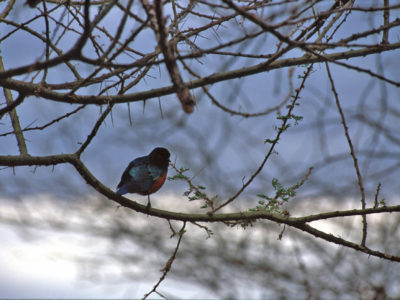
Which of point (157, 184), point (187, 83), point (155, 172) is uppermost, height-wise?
point (155, 172)

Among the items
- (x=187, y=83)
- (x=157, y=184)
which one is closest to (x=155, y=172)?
(x=157, y=184)

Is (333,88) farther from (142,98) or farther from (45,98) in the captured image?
(45,98)

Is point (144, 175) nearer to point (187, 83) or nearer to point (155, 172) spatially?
point (155, 172)

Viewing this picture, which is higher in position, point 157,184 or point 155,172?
point 155,172

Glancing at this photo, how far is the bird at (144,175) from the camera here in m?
4.98

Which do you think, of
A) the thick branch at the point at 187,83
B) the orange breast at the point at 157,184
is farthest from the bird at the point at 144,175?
the thick branch at the point at 187,83

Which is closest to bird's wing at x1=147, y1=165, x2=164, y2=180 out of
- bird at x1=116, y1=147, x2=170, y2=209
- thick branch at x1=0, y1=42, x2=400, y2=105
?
bird at x1=116, y1=147, x2=170, y2=209

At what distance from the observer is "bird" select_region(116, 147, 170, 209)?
498 centimetres

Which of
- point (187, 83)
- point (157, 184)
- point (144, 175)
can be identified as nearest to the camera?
point (187, 83)

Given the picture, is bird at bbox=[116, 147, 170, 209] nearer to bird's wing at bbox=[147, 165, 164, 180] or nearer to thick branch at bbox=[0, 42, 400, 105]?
bird's wing at bbox=[147, 165, 164, 180]

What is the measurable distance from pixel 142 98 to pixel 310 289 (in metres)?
3.24

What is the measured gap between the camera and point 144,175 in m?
5.26

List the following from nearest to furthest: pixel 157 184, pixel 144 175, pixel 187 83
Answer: pixel 187 83
pixel 144 175
pixel 157 184

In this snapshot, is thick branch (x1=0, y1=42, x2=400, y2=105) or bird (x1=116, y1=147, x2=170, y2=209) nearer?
thick branch (x1=0, y1=42, x2=400, y2=105)
